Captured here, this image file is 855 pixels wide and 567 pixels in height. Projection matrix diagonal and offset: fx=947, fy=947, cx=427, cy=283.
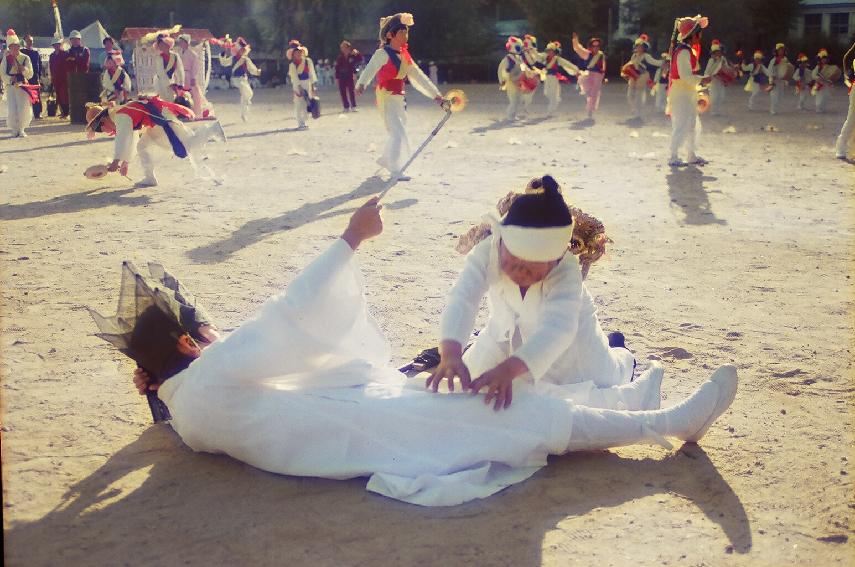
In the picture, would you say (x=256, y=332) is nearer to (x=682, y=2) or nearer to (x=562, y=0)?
(x=682, y=2)

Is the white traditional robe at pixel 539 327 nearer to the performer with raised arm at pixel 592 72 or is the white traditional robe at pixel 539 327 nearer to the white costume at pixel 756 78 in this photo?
the performer with raised arm at pixel 592 72

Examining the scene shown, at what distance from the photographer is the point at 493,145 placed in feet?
50.2

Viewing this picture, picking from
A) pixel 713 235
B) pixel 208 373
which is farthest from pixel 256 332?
pixel 713 235

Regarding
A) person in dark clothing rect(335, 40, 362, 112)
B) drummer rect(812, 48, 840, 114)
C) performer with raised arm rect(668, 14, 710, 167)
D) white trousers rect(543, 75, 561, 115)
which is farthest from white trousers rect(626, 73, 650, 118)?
performer with raised arm rect(668, 14, 710, 167)

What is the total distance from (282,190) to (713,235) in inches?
192

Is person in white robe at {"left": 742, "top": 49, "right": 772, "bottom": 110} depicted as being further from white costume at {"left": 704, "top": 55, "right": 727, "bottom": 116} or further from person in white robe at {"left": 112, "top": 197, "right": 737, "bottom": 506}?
person in white robe at {"left": 112, "top": 197, "right": 737, "bottom": 506}

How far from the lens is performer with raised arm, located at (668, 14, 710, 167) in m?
11.5

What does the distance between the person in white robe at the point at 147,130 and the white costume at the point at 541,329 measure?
23.0 feet

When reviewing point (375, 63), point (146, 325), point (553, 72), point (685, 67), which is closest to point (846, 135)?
point (685, 67)

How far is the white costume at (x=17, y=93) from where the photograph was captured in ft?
55.0

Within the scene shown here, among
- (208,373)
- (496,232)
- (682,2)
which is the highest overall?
(682,2)

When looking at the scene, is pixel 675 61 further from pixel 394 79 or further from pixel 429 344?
pixel 429 344

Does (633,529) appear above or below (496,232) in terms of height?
below

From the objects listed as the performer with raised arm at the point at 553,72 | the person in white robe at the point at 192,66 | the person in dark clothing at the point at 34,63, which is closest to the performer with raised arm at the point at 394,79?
the person in white robe at the point at 192,66
